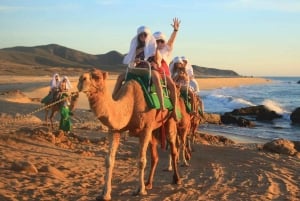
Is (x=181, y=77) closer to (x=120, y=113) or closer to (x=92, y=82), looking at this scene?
(x=120, y=113)

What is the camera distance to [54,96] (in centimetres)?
1983

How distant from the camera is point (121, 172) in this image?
11.5 m

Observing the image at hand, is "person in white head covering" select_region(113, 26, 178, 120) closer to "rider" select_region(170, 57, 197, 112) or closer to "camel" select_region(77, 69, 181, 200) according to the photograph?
"camel" select_region(77, 69, 181, 200)

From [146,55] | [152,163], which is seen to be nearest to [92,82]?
[146,55]

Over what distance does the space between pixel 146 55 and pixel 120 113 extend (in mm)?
1840

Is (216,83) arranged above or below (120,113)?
below

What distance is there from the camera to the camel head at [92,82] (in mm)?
6879

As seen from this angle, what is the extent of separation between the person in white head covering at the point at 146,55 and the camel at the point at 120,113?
13.9 inches

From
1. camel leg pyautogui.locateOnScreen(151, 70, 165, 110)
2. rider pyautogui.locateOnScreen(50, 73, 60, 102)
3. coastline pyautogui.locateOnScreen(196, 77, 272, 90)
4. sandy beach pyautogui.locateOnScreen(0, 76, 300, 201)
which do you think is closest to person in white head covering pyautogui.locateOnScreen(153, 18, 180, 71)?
camel leg pyautogui.locateOnScreen(151, 70, 165, 110)

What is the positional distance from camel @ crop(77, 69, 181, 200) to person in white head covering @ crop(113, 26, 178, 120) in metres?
0.35

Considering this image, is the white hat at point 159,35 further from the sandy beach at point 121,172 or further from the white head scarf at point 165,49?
the sandy beach at point 121,172

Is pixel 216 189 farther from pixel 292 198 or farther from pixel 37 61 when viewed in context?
pixel 37 61

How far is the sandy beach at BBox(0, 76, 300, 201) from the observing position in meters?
9.06

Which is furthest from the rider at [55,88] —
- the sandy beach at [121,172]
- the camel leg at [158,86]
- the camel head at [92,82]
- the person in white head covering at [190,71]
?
the camel head at [92,82]
